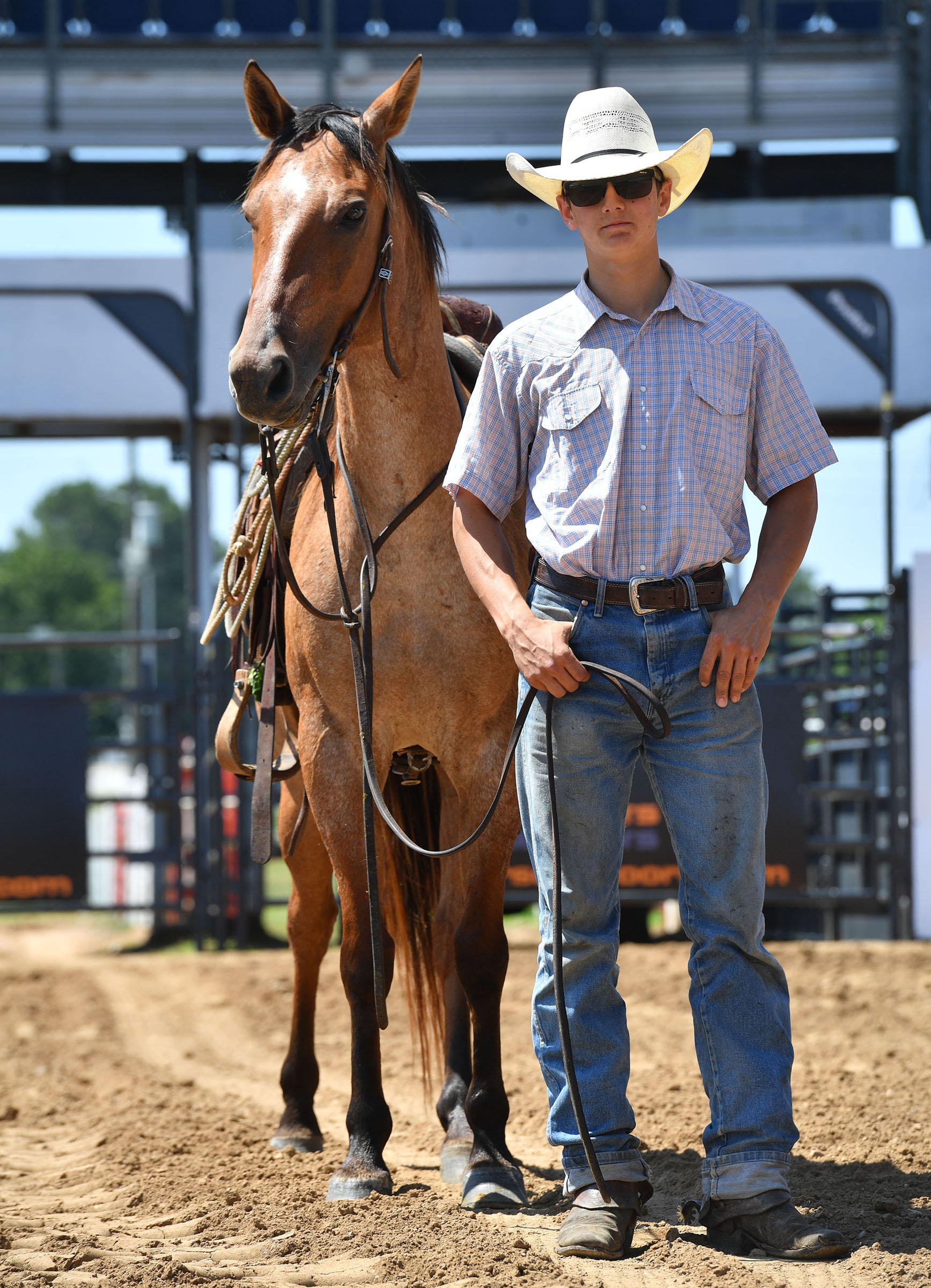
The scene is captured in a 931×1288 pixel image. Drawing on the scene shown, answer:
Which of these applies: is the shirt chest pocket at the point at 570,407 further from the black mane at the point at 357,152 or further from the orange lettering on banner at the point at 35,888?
the orange lettering on banner at the point at 35,888

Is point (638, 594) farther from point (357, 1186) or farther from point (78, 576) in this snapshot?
point (78, 576)

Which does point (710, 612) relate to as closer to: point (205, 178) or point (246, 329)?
point (246, 329)

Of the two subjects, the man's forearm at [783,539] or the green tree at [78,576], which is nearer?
the man's forearm at [783,539]

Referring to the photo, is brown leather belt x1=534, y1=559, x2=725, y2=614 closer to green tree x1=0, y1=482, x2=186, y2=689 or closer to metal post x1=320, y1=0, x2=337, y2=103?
metal post x1=320, y1=0, x2=337, y2=103

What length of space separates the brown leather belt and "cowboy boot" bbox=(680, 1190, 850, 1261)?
1.08 metres

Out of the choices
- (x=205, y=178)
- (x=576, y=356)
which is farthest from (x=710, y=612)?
(x=205, y=178)

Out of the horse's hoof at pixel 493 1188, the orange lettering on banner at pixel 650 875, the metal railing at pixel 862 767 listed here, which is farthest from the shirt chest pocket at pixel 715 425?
the orange lettering on banner at pixel 650 875

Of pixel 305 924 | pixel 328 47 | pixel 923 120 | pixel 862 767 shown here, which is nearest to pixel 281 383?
pixel 305 924

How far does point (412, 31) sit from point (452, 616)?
12786 millimetres

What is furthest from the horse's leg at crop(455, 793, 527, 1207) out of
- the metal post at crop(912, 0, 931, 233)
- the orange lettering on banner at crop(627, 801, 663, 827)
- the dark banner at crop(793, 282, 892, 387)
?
the metal post at crop(912, 0, 931, 233)

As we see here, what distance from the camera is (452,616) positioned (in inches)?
121

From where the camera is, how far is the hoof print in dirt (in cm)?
359

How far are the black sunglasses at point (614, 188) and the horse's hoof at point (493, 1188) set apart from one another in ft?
6.69

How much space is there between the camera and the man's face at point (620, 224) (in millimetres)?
2547
